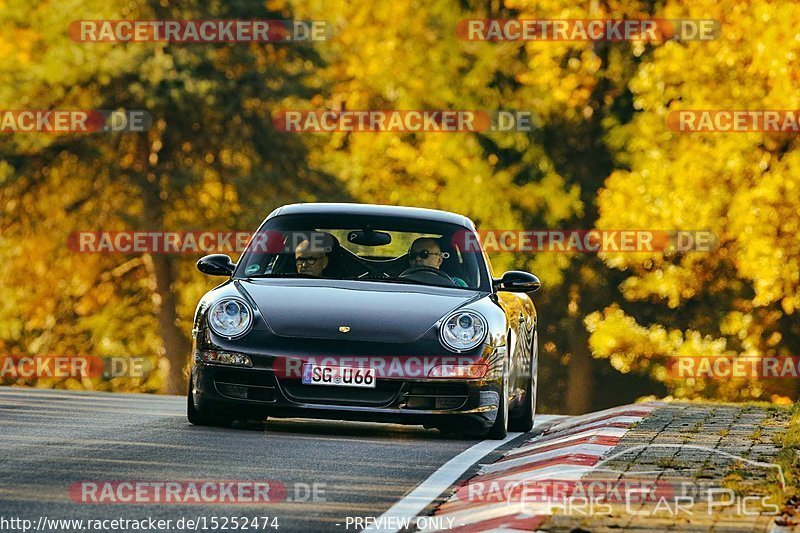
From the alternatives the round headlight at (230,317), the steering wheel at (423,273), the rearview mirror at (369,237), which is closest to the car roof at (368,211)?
the rearview mirror at (369,237)

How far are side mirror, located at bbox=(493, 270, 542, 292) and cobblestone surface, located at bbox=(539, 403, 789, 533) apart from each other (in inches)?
50.7

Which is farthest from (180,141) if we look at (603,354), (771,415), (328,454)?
(328,454)

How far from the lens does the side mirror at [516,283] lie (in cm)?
1281

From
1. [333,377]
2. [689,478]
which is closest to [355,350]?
[333,377]

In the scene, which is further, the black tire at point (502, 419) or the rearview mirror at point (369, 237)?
the rearview mirror at point (369, 237)

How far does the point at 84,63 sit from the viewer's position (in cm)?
3791

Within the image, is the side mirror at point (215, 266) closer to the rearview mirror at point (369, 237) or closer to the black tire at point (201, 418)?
the rearview mirror at point (369, 237)

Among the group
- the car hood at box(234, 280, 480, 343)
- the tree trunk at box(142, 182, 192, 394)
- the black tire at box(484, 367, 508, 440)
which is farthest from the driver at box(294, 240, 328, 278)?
the tree trunk at box(142, 182, 192, 394)

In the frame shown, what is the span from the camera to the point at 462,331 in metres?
11.6

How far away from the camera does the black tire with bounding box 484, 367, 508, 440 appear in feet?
39.0

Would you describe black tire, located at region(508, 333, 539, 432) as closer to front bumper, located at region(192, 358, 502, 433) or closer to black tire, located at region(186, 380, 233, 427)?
front bumper, located at region(192, 358, 502, 433)

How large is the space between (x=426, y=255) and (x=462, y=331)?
1303 millimetres

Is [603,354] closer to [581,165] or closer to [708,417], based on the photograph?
[581,165]

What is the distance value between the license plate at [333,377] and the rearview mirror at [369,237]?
159cm
